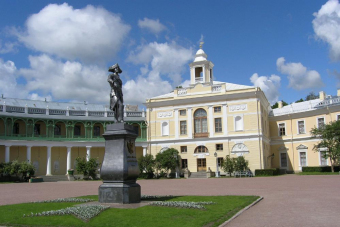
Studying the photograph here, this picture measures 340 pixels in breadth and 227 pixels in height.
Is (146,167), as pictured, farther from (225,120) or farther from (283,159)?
(283,159)

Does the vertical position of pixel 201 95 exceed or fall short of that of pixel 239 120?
it exceeds it

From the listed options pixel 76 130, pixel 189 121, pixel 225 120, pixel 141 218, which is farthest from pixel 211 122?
pixel 141 218

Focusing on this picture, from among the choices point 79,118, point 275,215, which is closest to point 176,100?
point 79,118

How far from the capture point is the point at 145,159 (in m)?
41.3

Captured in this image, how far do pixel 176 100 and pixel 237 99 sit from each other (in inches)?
317

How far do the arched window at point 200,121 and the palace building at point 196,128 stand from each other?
0.13 meters

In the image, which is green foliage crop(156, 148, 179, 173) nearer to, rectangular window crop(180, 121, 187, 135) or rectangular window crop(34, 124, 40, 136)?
rectangular window crop(180, 121, 187, 135)

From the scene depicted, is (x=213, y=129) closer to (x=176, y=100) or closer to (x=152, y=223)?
(x=176, y=100)

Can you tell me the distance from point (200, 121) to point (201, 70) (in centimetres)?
837

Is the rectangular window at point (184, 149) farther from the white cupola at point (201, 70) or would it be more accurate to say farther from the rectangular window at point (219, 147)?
the white cupola at point (201, 70)

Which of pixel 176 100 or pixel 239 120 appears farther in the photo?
pixel 176 100

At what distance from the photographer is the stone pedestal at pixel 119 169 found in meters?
12.5

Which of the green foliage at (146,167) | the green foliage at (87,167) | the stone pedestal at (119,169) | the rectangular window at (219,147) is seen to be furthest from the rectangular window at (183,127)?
the stone pedestal at (119,169)

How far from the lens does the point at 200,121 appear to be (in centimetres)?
4459
